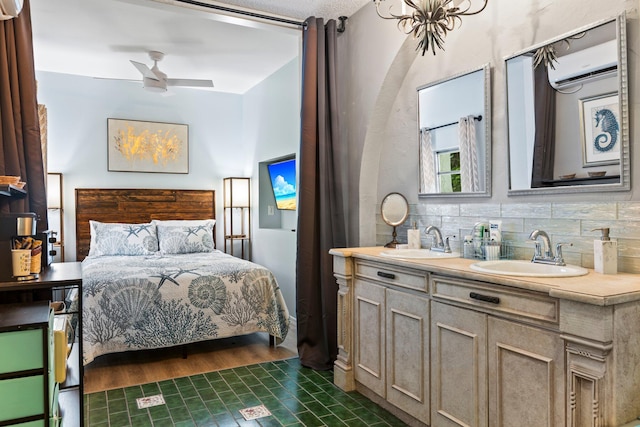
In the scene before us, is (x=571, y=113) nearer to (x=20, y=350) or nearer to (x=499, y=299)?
(x=499, y=299)

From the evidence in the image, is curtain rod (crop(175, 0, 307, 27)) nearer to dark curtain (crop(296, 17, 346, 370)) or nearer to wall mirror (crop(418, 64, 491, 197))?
dark curtain (crop(296, 17, 346, 370))

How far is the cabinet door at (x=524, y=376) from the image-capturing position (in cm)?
171

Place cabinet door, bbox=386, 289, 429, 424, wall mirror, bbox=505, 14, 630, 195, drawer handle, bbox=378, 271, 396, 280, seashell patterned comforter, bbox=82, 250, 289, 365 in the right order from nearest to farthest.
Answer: wall mirror, bbox=505, 14, 630, 195 < cabinet door, bbox=386, 289, 429, 424 < drawer handle, bbox=378, 271, 396, 280 < seashell patterned comforter, bbox=82, 250, 289, 365

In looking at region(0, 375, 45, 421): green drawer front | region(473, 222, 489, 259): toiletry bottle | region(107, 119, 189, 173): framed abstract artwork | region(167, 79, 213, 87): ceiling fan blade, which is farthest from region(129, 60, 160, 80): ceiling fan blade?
region(473, 222, 489, 259): toiletry bottle

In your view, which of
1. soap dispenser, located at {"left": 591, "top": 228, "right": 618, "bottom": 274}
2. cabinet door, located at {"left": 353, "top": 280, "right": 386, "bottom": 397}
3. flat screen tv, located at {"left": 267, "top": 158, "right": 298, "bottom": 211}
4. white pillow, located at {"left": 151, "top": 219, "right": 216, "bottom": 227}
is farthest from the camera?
white pillow, located at {"left": 151, "top": 219, "right": 216, "bottom": 227}

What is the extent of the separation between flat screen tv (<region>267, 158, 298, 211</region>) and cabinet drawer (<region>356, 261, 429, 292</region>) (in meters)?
2.13

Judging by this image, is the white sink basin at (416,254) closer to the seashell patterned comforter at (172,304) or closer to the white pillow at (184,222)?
the seashell patterned comforter at (172,304)

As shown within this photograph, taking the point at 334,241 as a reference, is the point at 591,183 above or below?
above

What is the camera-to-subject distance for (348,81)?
3635mm

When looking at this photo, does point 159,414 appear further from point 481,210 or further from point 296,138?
point 296,138

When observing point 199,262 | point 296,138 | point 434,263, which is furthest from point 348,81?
point 199,262

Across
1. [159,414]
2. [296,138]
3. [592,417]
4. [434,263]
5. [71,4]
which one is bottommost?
[159,414]

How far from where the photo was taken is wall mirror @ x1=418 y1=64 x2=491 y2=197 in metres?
2.64

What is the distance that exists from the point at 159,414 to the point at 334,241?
5.41ft
